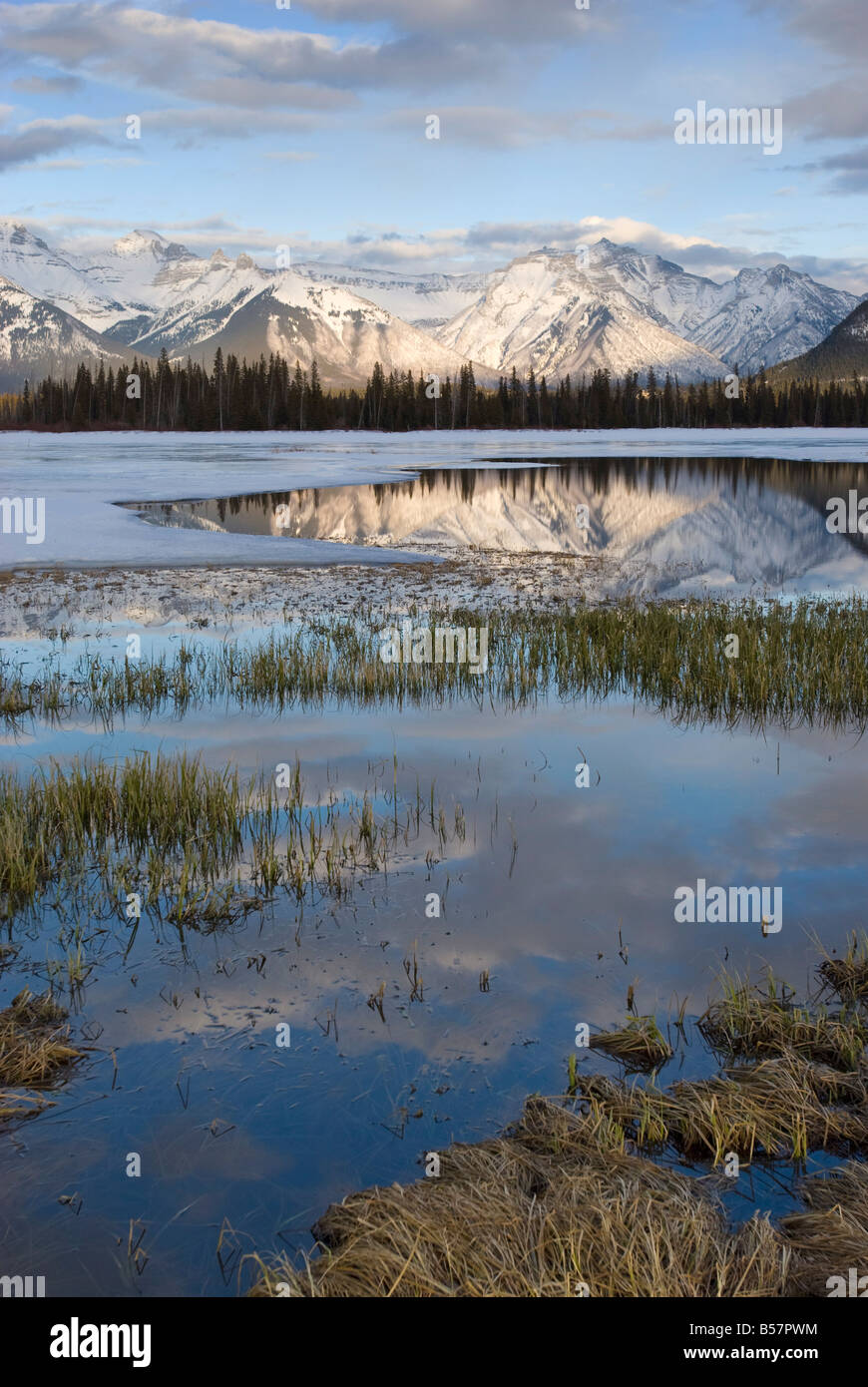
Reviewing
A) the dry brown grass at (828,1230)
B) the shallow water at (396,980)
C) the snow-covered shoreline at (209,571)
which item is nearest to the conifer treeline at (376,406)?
the snow-covered shoreline at (209,571)

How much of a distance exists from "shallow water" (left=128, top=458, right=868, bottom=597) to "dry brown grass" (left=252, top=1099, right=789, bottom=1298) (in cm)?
1774

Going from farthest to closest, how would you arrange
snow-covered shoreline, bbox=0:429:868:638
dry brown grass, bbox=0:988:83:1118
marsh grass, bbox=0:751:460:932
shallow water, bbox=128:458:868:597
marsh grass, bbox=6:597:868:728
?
1. shallow water, bbox=128:458:868:597
2. snow-covered shoreline, bbox=0:429:868:638
3. marsh grass, bbox=6:597:868:728
4. marsh grass, bbox=0:751:460:932
5. dry brown grass, bbox=0:988:83:1118

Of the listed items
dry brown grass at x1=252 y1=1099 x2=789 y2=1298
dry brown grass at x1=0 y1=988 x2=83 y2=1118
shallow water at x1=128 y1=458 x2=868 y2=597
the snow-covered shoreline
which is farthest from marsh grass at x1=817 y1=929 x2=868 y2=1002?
shallow water at x1=128 y1=458 x2=868 y2=597

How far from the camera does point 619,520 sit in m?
36.6

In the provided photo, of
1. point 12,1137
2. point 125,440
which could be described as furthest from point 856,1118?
point 125,440

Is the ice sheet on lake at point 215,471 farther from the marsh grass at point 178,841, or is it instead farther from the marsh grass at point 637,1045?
the marsh grass at point 637,1045

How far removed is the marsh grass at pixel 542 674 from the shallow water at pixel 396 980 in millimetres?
1637

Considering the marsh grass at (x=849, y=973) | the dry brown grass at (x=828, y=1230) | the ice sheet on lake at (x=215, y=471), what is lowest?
the dry brown grass at (x=828, y=1230)

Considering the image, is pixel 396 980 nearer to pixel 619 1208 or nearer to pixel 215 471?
pixel 619 1208

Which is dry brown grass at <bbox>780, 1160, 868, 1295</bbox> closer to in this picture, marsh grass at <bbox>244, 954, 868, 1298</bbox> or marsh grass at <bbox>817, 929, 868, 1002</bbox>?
marsh grass at <bbox>244, 954, 868, 1298</bbox>

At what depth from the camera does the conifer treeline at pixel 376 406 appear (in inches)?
5212

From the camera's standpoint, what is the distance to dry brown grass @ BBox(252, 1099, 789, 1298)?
14.0 ft
